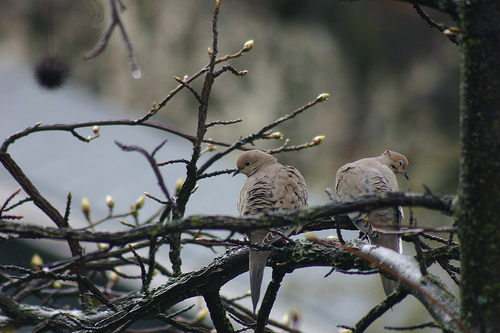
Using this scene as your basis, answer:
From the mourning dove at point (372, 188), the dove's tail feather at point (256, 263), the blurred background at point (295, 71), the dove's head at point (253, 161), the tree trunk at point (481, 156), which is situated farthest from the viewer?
the blurred background at point (295, 71)

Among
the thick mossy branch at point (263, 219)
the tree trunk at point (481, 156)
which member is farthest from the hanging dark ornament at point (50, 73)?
the tree trunk at point (481, 156)

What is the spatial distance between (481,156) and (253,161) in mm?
2147

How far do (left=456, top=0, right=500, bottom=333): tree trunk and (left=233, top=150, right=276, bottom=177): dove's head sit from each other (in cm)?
205

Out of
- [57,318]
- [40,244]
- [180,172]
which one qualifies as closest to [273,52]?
[180,172]

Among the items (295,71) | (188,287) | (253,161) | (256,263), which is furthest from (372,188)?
(295,71)

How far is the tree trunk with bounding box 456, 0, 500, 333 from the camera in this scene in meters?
1.12

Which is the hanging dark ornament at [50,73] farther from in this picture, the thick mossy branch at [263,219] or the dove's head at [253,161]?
the thick mossy branch at [263,219]

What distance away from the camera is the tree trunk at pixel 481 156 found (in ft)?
3.67

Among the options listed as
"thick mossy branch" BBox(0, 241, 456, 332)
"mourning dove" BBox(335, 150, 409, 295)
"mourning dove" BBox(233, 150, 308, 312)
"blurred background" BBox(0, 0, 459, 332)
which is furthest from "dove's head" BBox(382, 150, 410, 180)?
"blurred background" BBox(0, 0, 459, 332)

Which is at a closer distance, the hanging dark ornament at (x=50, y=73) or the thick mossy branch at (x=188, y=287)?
the thick mossy branch at (x=188, y=287)

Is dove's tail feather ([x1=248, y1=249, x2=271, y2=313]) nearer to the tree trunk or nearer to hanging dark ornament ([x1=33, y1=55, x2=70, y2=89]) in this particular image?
the tree trunk

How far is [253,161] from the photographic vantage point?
10.6ft

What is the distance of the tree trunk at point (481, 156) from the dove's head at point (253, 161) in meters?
2.05

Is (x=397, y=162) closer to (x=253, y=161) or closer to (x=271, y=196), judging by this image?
→ (x=253, y=161)
